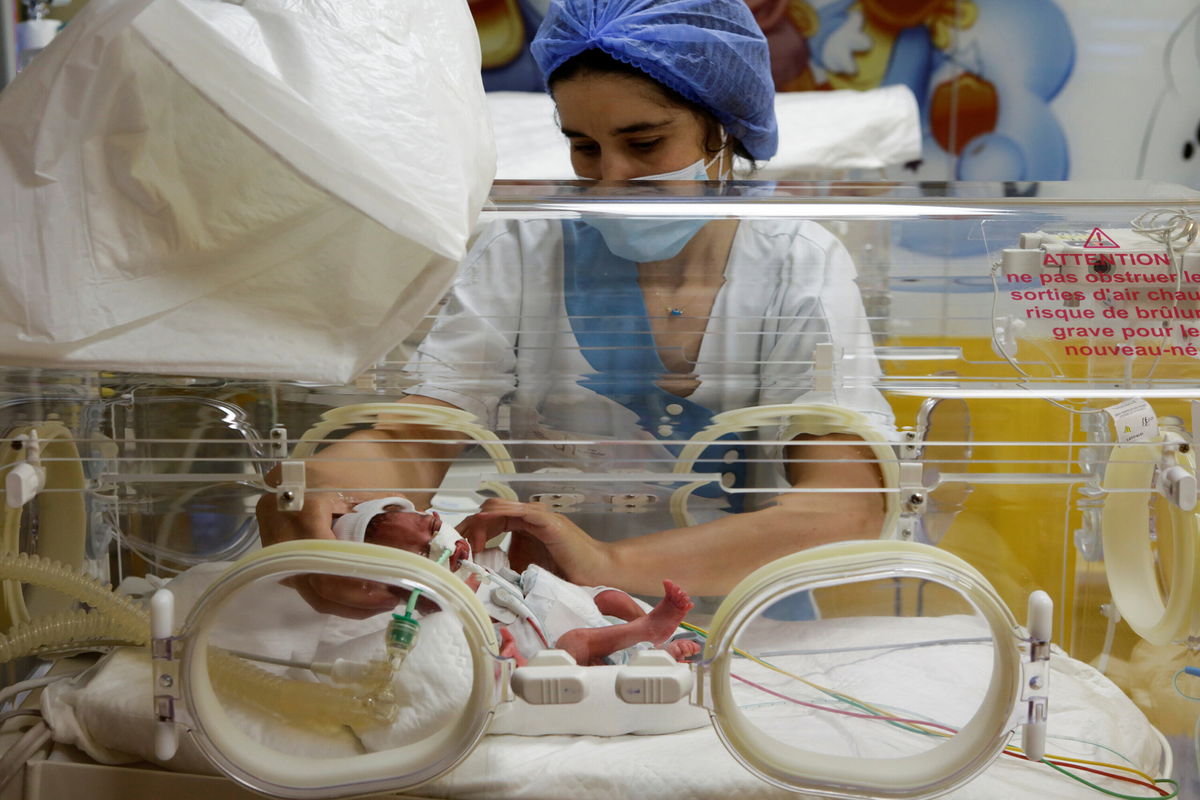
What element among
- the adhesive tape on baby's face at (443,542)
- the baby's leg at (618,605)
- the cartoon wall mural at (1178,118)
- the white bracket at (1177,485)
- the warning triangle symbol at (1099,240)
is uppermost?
the cartoon wall mural at (1178,118)

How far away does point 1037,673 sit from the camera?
777 mm

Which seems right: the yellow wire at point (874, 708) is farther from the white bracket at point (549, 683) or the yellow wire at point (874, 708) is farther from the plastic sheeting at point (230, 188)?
the plastic sheeting at point (230, 188)

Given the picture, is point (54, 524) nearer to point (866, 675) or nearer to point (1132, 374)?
point (866, 675)

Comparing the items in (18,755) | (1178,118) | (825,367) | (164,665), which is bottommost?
(18,755)

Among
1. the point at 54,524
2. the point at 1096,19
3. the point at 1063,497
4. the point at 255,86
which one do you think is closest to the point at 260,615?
the point at 54,524

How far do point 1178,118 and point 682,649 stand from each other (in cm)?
238

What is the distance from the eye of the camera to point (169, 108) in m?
0.74

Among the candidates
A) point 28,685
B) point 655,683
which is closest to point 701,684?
point 655,683

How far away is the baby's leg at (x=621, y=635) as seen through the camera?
846 mm

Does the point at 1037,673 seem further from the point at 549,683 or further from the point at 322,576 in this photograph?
the point at 322,576

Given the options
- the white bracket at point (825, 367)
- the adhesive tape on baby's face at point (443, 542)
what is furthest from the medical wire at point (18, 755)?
the white bracket at point (825, 367)

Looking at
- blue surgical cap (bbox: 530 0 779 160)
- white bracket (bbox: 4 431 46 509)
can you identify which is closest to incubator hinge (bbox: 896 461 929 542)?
blue surgical cap (bbox: 530 0 779 160)

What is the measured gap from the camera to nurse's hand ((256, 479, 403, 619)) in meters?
0.84

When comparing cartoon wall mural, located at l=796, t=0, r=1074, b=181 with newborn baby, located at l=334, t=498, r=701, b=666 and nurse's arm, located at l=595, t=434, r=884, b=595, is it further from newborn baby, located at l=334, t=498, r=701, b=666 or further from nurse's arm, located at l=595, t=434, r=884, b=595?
newborn baby, located at l=334, t=498, r=701, b=666
